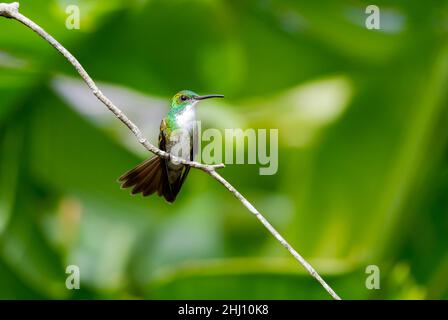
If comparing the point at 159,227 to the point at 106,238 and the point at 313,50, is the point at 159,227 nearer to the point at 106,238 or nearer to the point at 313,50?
the point at 106,238

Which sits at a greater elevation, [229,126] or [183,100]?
[229,126]

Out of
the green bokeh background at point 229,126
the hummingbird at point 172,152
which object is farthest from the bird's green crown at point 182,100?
the green bokeh background at point 229,126

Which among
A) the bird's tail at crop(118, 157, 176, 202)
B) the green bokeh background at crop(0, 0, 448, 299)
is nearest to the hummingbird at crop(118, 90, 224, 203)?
the bird's tail at crop(118, 157, 176, 202)

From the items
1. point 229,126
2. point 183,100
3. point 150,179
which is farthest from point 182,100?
point 229,126

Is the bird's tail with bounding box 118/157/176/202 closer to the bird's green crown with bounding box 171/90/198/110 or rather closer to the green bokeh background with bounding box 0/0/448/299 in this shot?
the bird's green crown with bounding box 171/90/198/110

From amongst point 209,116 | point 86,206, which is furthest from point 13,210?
point 209,116

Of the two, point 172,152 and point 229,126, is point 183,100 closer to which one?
point 172,152

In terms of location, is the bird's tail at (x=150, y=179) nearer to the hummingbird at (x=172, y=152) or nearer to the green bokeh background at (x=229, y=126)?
the hummingbird at (x=172, y=152)
